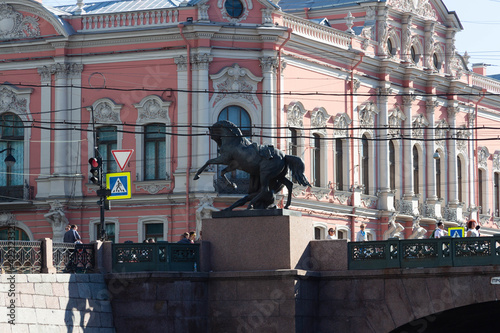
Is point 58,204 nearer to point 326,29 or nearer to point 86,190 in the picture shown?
point 86,190

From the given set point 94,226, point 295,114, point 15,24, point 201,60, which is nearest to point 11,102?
point 15,24

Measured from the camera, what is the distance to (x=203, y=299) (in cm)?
2783

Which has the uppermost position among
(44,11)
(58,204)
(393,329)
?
(44,11)

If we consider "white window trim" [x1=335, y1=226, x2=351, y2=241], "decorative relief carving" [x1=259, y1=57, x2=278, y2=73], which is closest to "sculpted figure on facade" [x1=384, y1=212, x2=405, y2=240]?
"white window trim" [x1=335, y1=226, x2=351, y2=241]

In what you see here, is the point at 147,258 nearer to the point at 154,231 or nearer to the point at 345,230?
the point at 154,231

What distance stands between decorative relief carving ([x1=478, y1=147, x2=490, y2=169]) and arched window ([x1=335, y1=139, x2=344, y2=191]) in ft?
34.0

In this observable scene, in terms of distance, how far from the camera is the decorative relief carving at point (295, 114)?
140ft

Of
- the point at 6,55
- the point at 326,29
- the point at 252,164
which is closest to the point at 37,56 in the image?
the point at 6,55

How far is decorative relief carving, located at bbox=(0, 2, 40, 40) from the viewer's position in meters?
42.5

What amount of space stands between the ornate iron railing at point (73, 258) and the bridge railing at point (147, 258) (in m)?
0.52

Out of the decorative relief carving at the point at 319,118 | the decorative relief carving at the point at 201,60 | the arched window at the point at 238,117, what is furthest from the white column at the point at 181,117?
the decorative relief carving at the point at 319,118

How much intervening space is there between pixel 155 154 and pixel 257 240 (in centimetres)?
1472

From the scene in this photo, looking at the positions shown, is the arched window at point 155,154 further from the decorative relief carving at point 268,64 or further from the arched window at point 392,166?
the arched window at point 392,166

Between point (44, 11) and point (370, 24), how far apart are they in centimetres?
1189
